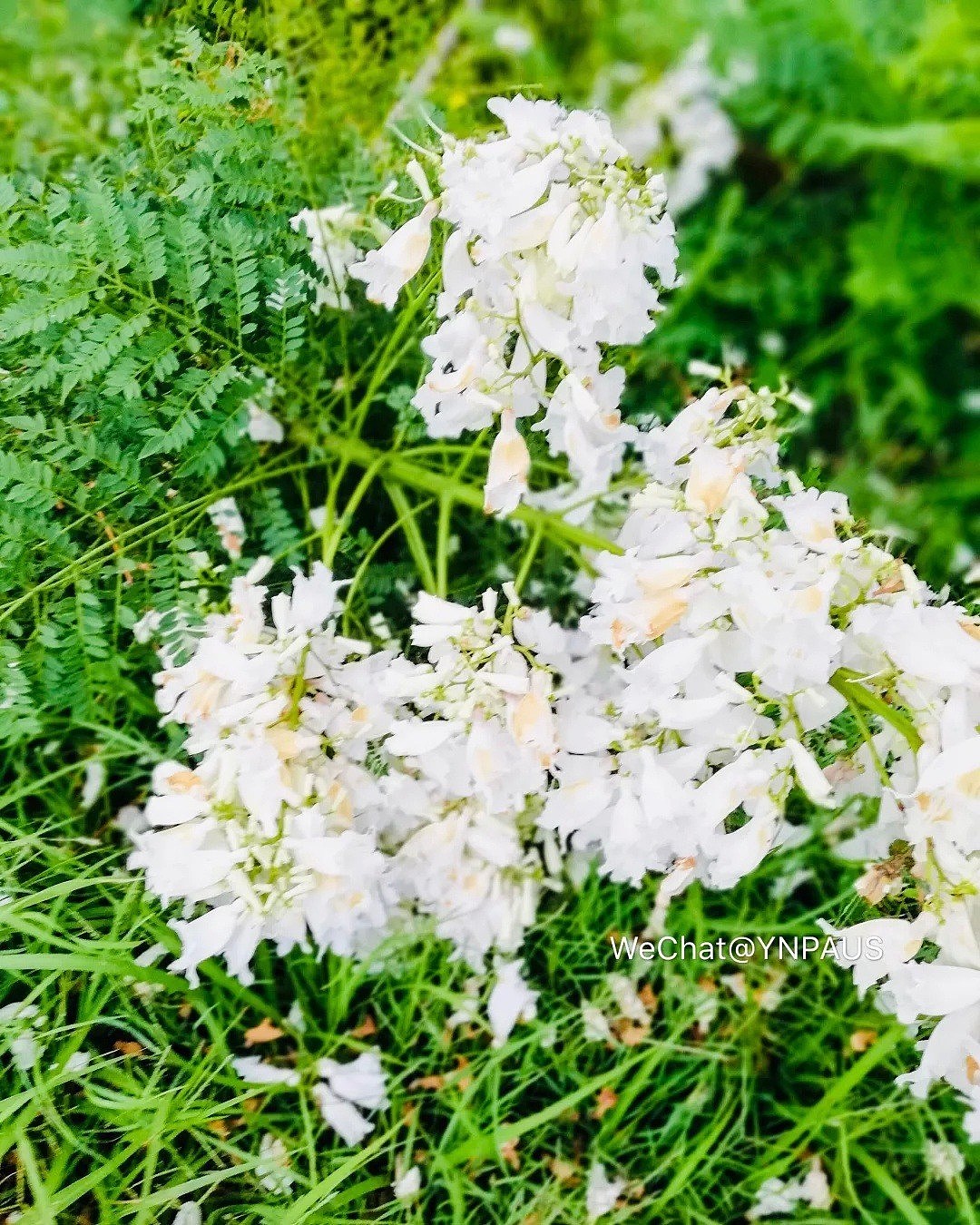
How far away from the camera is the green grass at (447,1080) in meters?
0.74

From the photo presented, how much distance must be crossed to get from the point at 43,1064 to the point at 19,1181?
0.25ft

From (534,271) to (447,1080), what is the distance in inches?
26.7

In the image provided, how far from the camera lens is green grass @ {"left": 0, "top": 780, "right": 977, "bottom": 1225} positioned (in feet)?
2.43

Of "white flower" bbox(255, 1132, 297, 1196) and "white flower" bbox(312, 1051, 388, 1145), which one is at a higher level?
"white flower" bbox(255, 1132, 297, 1196)

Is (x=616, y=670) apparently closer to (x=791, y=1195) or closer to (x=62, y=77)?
(x=791, y=1195)

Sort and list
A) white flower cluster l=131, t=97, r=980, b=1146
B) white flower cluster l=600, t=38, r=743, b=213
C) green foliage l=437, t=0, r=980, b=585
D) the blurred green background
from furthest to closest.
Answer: white flower cluster l=600, t=38, r=743, b=213 → green foliage l=437, t=0, r=980, b=585 → the blurred green background → white flower cluster l=131, t=97, r=980, b=1146

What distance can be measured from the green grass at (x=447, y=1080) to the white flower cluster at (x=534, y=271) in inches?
18.6

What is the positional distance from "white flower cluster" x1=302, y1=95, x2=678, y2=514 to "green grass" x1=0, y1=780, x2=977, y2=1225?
0.47 metres

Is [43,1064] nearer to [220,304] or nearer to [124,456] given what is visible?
[124,456]

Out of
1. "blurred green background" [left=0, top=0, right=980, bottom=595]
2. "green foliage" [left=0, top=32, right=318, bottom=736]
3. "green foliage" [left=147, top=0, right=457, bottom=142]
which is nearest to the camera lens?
"green foliage" [left=0, top=32, right=318, bottom=736]

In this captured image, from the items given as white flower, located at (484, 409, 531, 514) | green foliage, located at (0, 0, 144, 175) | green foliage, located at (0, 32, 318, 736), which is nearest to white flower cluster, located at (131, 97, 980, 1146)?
white flower, located at (484, 409, 531, 514)

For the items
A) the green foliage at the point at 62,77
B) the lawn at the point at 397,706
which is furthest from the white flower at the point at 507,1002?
the green foliage at the point at 62,77

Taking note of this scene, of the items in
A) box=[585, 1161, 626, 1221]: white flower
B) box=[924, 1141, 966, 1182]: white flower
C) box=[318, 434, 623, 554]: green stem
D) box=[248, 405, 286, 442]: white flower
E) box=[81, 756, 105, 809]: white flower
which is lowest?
box=[924, 1141, 966, 1182]: white flower

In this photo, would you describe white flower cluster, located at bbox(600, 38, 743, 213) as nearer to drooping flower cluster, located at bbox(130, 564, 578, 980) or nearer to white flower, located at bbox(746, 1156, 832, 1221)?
drooping flower cluster, located at bbox(130, 564, 578, 980)
